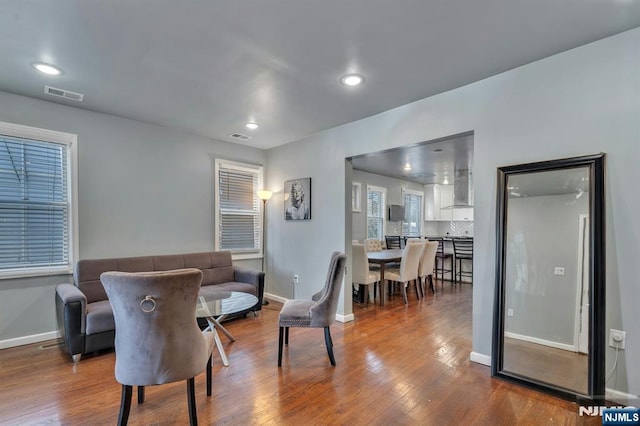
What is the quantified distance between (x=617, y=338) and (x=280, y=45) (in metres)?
3.18

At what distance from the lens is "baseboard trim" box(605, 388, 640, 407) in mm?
2046

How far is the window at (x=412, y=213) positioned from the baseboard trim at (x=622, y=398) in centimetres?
642

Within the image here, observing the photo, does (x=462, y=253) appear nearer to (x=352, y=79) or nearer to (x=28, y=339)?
(x=352, y=79)

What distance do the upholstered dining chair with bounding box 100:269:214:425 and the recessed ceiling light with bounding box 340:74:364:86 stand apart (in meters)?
2.08

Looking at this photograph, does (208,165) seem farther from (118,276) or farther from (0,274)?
(118,276)

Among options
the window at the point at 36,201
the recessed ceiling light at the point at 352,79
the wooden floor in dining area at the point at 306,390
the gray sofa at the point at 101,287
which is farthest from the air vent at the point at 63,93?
the recessed ceiling light at the point at 352,79

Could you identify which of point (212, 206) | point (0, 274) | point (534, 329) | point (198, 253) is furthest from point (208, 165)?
point (534, 329)

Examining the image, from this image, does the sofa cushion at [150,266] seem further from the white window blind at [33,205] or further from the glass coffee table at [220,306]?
Result: the glass coffee table at [220,306]

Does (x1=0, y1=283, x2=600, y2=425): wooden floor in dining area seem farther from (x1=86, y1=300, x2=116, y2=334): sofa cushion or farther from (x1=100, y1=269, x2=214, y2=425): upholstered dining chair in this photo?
(x1=100, y1=269, x2=214, y2=425): upholstered dining chair

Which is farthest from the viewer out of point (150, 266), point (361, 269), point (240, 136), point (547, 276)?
point (361, 269)

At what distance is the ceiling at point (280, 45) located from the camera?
74.1 inches

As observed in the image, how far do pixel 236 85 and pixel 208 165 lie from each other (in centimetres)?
208

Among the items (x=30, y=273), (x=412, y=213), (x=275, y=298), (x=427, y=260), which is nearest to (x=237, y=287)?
(x=275, y=298)

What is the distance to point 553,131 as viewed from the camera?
95.5 inches
